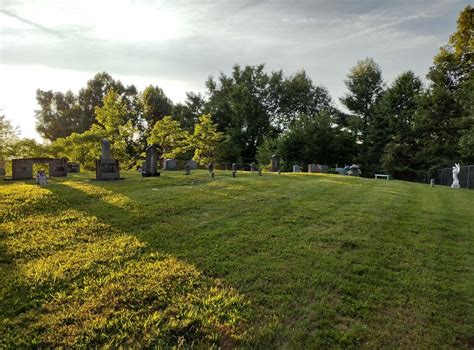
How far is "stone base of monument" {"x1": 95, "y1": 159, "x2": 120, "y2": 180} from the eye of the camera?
13070mm

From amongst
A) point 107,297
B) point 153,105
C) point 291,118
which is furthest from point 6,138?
point 291,118

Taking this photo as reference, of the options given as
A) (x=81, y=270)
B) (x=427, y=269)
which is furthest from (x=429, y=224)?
(x=81, y=270)

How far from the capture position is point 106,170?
13.2 metres

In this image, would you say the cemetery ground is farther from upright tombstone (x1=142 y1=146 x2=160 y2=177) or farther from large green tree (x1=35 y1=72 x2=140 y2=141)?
large green tree (x1=35 y1=72 x2=140 y2=141)

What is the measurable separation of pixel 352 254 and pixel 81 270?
13.8ft

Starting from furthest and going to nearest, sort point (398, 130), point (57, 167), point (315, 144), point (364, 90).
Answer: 1. point (364, 90)
2. point (315, 144)
3. point (398, 130)
4. point (57, 167)

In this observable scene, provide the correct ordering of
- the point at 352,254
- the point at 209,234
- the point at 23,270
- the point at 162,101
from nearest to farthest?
the point at 23,270, the point at 352,254, the point at 209,234, the point at 162,101

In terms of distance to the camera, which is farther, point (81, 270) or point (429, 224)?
point (429, 224)

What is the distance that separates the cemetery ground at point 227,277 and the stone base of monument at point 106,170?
5272 mm

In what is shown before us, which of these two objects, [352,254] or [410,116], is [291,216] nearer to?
[352,254]

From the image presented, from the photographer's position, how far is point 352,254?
517 centimetres

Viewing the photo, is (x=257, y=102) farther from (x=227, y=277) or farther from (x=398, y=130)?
(x=227, y=277)

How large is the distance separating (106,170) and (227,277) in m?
10.9

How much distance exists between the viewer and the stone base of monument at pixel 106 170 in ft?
42.9
